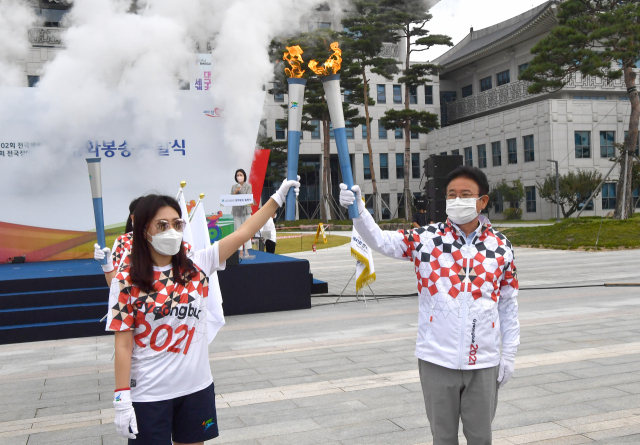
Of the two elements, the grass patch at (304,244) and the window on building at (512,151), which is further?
the window on building at (512,151)

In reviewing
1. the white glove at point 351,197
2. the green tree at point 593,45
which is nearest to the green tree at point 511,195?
the green tree at point 593,45

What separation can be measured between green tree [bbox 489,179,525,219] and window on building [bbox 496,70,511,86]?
9.00m

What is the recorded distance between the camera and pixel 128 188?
45.3 ft

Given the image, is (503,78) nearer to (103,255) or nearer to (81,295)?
(81,295)

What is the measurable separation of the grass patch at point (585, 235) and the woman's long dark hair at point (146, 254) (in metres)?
21.4

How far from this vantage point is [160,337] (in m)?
2.73

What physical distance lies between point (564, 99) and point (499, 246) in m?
42.9

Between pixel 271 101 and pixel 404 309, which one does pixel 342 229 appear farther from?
pixel 404 309

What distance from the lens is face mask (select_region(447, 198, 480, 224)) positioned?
9.65ft

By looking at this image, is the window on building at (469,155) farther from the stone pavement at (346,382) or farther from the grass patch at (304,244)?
the stone pavement at (346,382)

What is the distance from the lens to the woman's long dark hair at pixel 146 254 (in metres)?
2.67

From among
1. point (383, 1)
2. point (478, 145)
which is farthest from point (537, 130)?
point (383, 1)

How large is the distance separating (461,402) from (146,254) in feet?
5.35

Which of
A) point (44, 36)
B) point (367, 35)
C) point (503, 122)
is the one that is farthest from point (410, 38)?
point (44, 36)
